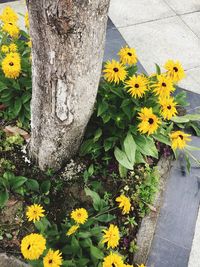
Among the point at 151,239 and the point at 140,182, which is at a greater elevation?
the point at 140,182

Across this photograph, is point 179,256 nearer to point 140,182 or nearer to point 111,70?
point 140,182

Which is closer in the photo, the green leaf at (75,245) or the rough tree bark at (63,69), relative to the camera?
the rough tree bark at (63,69)

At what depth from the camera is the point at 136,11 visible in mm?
4805

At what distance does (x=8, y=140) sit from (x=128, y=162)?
40.6 inches

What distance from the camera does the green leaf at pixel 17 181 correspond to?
2686mm

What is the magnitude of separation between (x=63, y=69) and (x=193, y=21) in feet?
10.9

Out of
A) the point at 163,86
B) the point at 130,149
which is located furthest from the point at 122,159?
the point at 163,86

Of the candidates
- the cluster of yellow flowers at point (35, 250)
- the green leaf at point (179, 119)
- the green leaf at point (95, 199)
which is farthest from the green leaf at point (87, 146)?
the cluster of yellow flowers at point (35, 250)

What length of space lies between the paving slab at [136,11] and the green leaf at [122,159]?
2.30m

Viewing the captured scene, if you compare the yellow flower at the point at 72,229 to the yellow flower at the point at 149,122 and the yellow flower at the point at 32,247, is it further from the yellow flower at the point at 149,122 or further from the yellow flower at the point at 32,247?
the yellow flower at the point at 149,122

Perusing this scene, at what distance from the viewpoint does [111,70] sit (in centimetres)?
271

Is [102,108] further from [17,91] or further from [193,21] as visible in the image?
[193,21]

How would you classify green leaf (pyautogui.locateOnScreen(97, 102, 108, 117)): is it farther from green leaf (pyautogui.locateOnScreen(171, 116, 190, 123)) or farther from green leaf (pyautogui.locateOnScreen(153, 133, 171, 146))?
green leaf (pyautogui.locateOnScreen(171, 116, 190, 123))

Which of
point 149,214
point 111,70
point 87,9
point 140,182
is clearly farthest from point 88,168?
point 87,9
